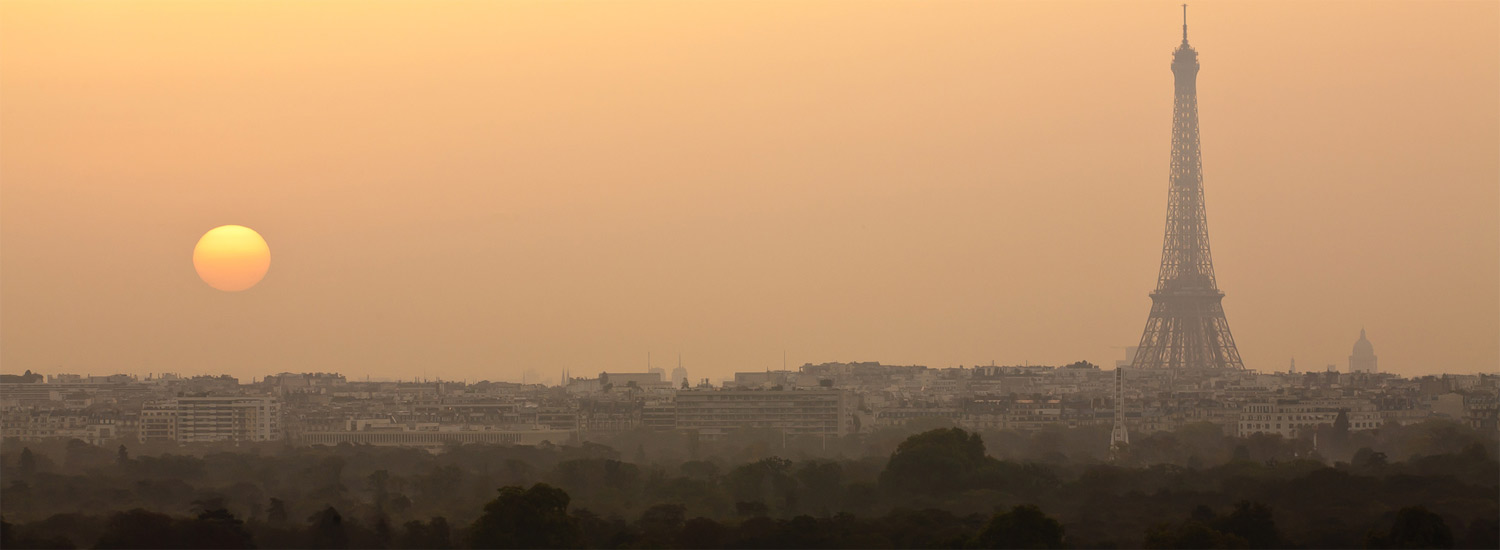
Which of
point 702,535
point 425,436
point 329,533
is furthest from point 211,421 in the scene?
point 702,535

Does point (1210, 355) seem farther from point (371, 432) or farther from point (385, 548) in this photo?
point (385, 548)

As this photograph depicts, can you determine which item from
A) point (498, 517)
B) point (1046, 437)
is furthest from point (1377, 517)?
point (1046, 437)

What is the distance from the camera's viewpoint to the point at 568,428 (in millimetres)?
92125

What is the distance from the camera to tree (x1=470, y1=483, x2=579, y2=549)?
127 feet

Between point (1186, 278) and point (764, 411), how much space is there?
116ft

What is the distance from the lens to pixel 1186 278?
4692 inches

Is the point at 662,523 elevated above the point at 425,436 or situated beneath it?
situated beneath

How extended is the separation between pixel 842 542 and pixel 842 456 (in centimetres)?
3459

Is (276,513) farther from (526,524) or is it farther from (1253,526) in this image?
(1253,526)

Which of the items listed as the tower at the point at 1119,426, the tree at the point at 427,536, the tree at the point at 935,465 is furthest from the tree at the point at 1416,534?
the tower at the point at 1119,426

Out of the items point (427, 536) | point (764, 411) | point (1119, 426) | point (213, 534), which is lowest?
point (427, 536)

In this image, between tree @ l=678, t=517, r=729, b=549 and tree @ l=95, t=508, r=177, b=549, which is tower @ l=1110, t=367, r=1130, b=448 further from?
tree @ l=95, t=508, r=177, b=549

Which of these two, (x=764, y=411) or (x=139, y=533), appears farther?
(x=764, y=411)

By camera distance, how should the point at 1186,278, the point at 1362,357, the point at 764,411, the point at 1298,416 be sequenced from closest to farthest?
the point at 1298,416 < the point at 764,411 < the point at 1186,278 < the point at 1362,357
